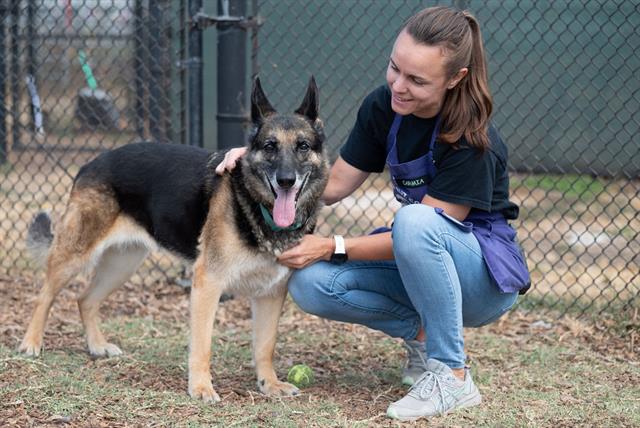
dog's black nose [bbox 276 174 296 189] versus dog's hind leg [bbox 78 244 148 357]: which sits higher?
dog's black nose [bbox 276 174 296 189]

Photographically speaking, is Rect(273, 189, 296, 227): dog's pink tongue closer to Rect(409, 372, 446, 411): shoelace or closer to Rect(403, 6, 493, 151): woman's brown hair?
Rect(403, 6, 493, 151): woman's brown hair

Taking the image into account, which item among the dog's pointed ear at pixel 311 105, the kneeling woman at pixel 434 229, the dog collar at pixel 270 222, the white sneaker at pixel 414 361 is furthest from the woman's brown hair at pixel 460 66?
the white sneaker at pixel 414 361

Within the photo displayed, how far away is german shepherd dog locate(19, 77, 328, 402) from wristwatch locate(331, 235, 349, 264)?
177 mm

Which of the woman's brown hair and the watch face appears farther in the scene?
the watch face

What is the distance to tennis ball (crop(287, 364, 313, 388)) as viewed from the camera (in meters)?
3.93

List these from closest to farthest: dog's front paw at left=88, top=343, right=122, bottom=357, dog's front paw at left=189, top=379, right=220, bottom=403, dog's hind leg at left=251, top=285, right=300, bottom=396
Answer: dog's front paw at left=189, top=379, right=220, bottom=403 < dog's hind leg at left=251, top=285, right=300, bottom=396 < dog's front paw at left=88, top=343, right=122, bottom=357

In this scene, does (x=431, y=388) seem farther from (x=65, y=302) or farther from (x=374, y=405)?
(x=65, y=302)

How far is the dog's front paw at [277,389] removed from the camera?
12.3 feet

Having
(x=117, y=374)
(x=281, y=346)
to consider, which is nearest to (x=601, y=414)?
(x=281, y=346)

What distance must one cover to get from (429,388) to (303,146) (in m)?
1.14

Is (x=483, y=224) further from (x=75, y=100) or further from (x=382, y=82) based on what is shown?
(x=75, y=100)

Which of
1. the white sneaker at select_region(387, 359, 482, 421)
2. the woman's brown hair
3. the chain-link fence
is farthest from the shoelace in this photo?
the chain-link fence

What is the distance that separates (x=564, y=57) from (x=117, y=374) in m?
5.60

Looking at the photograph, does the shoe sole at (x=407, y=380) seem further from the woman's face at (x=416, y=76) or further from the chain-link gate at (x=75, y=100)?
the chain-link gate at (x=75, y=100)
